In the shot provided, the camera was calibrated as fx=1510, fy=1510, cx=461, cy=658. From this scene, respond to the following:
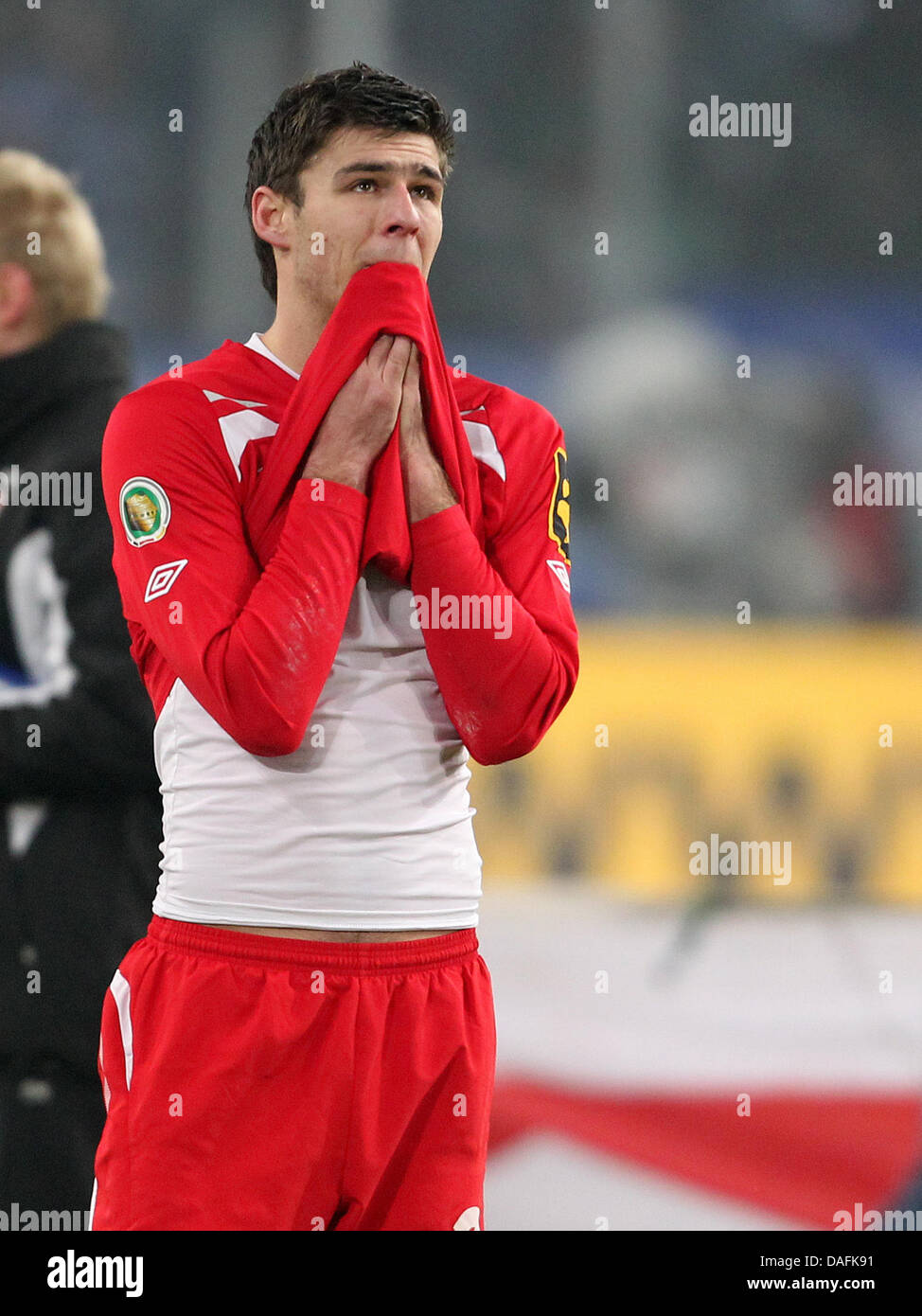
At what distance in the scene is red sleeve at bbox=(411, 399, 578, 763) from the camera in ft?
4.05

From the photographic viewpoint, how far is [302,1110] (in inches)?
47.8

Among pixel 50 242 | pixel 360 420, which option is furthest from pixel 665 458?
pixel 360 420

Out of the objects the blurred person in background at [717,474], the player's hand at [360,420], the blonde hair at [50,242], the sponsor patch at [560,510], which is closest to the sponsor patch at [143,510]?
the player's hand at [360,420]

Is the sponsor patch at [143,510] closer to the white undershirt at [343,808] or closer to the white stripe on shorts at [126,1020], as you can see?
the white undershirt at [343,808]

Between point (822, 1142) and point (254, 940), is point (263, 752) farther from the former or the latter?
point (822, 1142)

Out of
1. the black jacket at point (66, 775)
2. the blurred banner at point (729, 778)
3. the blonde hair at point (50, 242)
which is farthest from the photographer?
the blurred banner at point (729, 778)

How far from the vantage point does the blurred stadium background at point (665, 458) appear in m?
2.45

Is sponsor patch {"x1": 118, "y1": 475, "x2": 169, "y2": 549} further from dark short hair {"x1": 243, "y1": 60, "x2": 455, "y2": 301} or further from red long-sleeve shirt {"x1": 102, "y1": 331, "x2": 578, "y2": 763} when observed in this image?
dark short hair {"x1": 243, "y1": 60, "x2": 455, "y2": 301}

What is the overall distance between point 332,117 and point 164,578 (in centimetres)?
44

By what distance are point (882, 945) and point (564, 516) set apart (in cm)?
141

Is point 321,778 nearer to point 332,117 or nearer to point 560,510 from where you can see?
point 560,510

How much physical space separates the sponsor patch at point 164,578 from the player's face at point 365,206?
0.29 metres

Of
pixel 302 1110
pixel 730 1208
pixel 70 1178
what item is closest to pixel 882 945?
pixel 730 1208

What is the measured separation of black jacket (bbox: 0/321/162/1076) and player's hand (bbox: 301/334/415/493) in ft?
2.50
